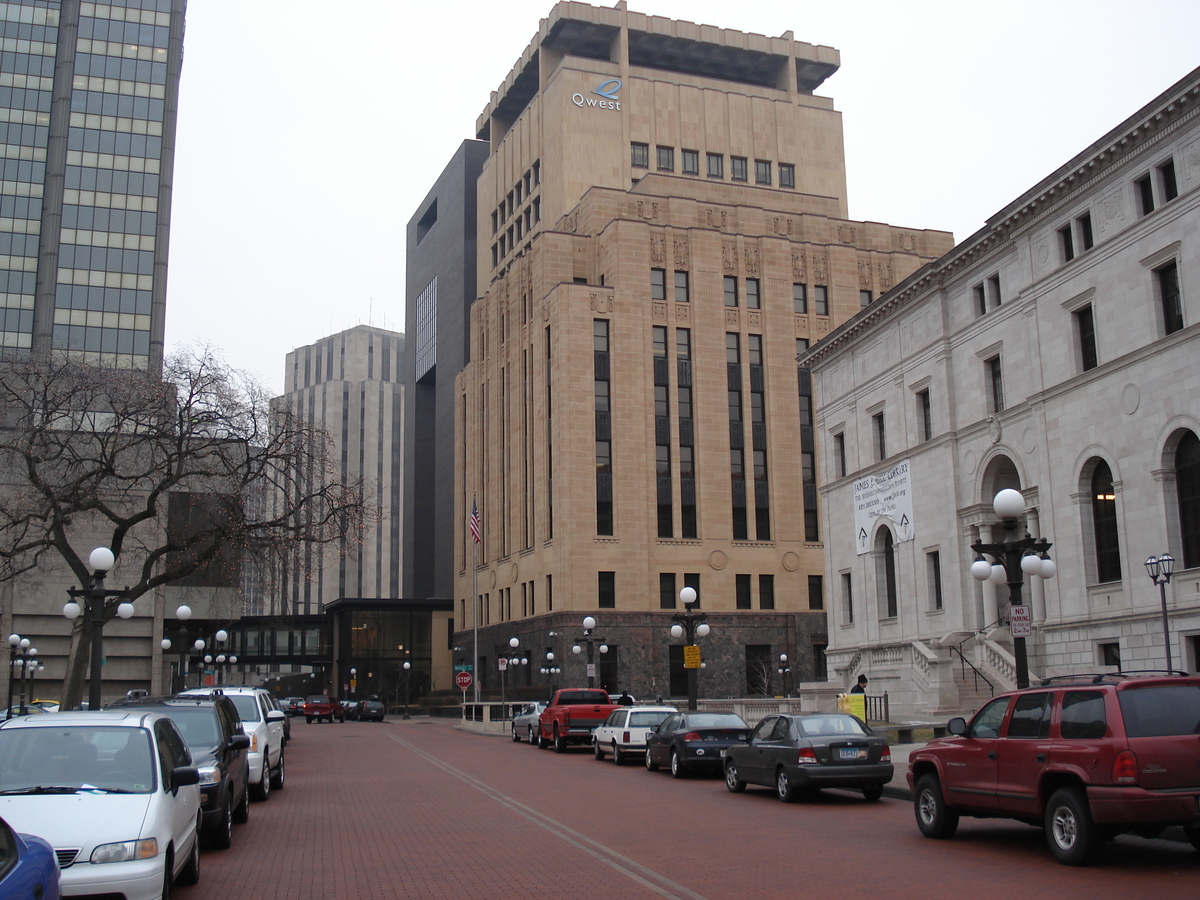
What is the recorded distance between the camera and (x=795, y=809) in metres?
17.6

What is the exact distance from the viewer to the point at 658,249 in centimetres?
7431

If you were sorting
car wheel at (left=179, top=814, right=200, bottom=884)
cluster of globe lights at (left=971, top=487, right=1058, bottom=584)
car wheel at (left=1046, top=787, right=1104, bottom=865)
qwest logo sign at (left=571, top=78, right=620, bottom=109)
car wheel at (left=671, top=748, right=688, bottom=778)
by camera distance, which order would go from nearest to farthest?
car wheel at (left=1046, top=787, right=1104, bottom=865)
car wheel at (left=179, top=814, right=200, bottom=884)
cluster of globe lights at (left=971, top=487, right=1058, bottom=584)
car wheel at (left=671, top=748, right=688, bottom=778)
qwest logo sign at (left=571, top=78, right=620, bottom=109)

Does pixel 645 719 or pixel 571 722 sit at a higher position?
pixel 645 719

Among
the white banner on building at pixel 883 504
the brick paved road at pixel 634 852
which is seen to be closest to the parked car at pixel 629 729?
the brick paved road at pixel 634 852

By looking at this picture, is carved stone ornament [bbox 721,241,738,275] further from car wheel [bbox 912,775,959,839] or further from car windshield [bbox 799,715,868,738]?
car wheel [bbox 912,775,959,839]

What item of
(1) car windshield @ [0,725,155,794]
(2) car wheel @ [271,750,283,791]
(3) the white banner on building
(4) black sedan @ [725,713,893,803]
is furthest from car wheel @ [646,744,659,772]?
(3) the white banner on building

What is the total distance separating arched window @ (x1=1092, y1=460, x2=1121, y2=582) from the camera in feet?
116

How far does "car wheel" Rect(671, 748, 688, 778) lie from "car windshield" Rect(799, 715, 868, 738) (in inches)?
221

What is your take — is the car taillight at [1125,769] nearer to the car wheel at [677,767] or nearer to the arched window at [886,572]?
the car wheel at [677,767]

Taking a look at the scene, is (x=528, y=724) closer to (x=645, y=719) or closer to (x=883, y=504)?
(x=645, y=719)

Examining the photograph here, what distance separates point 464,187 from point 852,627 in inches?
2754

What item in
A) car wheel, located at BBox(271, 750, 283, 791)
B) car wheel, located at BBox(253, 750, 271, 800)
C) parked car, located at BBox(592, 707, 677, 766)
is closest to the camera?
car wheel, located at BBox(253, 750, 271, 800)

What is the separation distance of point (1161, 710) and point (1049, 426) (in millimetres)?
28590

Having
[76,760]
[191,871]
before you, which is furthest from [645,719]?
[76,760]
